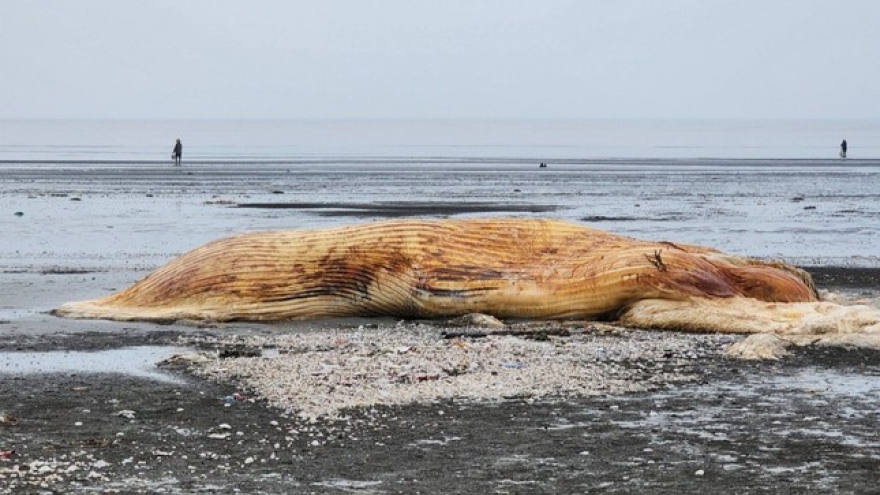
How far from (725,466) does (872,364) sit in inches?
175

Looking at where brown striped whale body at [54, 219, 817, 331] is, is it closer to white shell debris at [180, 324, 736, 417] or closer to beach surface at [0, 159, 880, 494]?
beach surface at [0, 159, 880, 494]

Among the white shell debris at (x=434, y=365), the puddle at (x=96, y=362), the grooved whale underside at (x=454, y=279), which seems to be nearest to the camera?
the white shell debris at (x=434, y=365)

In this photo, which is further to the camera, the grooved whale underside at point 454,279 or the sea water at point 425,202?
the sea water at point 425,202

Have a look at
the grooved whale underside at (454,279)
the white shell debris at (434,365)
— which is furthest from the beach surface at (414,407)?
the grooved whale underside at (454,279)

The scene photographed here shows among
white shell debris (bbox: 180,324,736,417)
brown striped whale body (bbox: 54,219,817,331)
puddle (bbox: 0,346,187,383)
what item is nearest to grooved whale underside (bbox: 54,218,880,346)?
brown striped whale body (bbox: 54,219,817,331)

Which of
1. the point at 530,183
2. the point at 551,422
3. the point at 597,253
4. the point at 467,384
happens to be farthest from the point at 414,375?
the point at 530,183

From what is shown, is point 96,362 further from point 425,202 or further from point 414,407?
point 425,202

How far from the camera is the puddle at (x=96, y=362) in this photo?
38.1ft

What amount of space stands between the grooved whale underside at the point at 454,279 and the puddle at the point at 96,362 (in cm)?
223

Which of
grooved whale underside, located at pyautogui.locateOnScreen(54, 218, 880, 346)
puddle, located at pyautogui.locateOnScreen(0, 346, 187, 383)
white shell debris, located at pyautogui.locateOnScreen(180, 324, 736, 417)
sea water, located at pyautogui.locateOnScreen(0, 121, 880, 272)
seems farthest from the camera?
sea water, located at pyautogui.locateOnScreen(0, 121, 880, 272)

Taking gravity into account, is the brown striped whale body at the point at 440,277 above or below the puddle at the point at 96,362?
above

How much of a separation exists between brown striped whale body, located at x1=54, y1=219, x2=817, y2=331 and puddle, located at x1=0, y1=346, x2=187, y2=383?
2215 mm

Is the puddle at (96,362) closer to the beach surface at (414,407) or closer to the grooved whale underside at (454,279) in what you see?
the beach surface at (414,407)

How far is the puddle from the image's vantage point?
11.6 m
